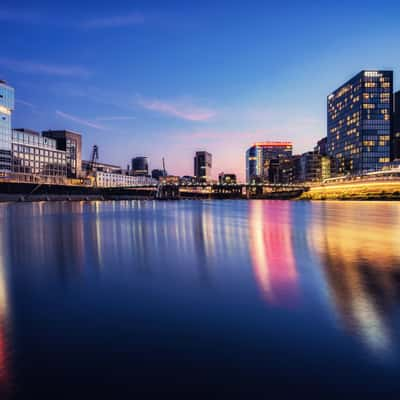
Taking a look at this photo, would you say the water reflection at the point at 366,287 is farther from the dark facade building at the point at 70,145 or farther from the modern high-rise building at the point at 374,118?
the modern high-rise building at the point at 374,118

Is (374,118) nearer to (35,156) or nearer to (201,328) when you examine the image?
(35,156)

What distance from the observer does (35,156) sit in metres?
147

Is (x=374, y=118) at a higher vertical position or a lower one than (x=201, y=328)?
higher

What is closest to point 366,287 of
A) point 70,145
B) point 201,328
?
point 201,328

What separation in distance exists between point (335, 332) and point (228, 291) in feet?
11.1

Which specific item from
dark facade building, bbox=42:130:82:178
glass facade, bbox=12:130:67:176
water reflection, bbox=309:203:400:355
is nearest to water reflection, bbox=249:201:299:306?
water reflection, bbox=309:203:400:355

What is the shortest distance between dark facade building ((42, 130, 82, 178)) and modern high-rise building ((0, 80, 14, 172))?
2241 inches

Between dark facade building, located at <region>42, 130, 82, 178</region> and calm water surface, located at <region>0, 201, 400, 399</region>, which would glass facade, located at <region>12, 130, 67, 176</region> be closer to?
dark facade building, located at <region>42, 130, 82, 178</region>

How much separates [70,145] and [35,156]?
46.7m

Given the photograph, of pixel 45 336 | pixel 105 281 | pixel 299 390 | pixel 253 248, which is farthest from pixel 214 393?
pixel 253 248

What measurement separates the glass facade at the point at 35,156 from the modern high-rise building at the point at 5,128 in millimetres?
4863

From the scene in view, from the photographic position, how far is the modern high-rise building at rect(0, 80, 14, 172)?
12331 centimetres

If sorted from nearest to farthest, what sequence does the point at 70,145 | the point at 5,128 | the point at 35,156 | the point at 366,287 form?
the point at 366,287 < the point at 5,128 < the point at 35,156 < the point at 70,145

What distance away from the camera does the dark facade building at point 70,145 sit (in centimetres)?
18900
